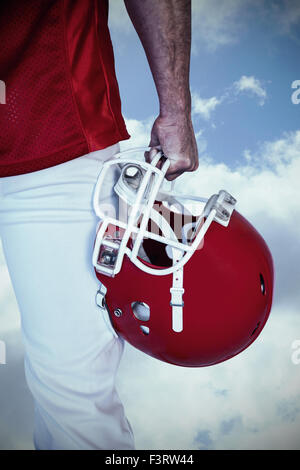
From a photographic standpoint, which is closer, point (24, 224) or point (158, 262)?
point (24, 224)

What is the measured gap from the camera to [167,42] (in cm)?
70

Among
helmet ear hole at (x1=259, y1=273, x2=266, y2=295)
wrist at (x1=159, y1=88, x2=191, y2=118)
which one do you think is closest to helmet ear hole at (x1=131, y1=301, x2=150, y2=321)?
helmet ear hole at (x1=259, y1=273, x2=266, y2=295)

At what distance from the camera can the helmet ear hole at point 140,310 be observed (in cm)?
77

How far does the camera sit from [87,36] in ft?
2.25

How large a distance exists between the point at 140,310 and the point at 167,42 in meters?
0.51

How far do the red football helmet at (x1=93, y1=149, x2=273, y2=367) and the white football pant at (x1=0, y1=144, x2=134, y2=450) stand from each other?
0.04 metres

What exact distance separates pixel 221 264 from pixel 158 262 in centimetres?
20

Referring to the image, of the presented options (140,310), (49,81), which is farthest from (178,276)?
(49,81)

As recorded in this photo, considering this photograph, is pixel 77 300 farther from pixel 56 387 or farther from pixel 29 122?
pixel 29 122

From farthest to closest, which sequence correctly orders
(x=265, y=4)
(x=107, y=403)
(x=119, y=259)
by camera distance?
(x=265, y=4) → (x=107, y=403) → (x=119, y=259)

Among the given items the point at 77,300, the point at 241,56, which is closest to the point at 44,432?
the point at 77,300

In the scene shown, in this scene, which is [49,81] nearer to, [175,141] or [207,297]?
[175,141]

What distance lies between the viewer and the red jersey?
0.64m

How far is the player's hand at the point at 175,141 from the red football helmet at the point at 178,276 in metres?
0.03
